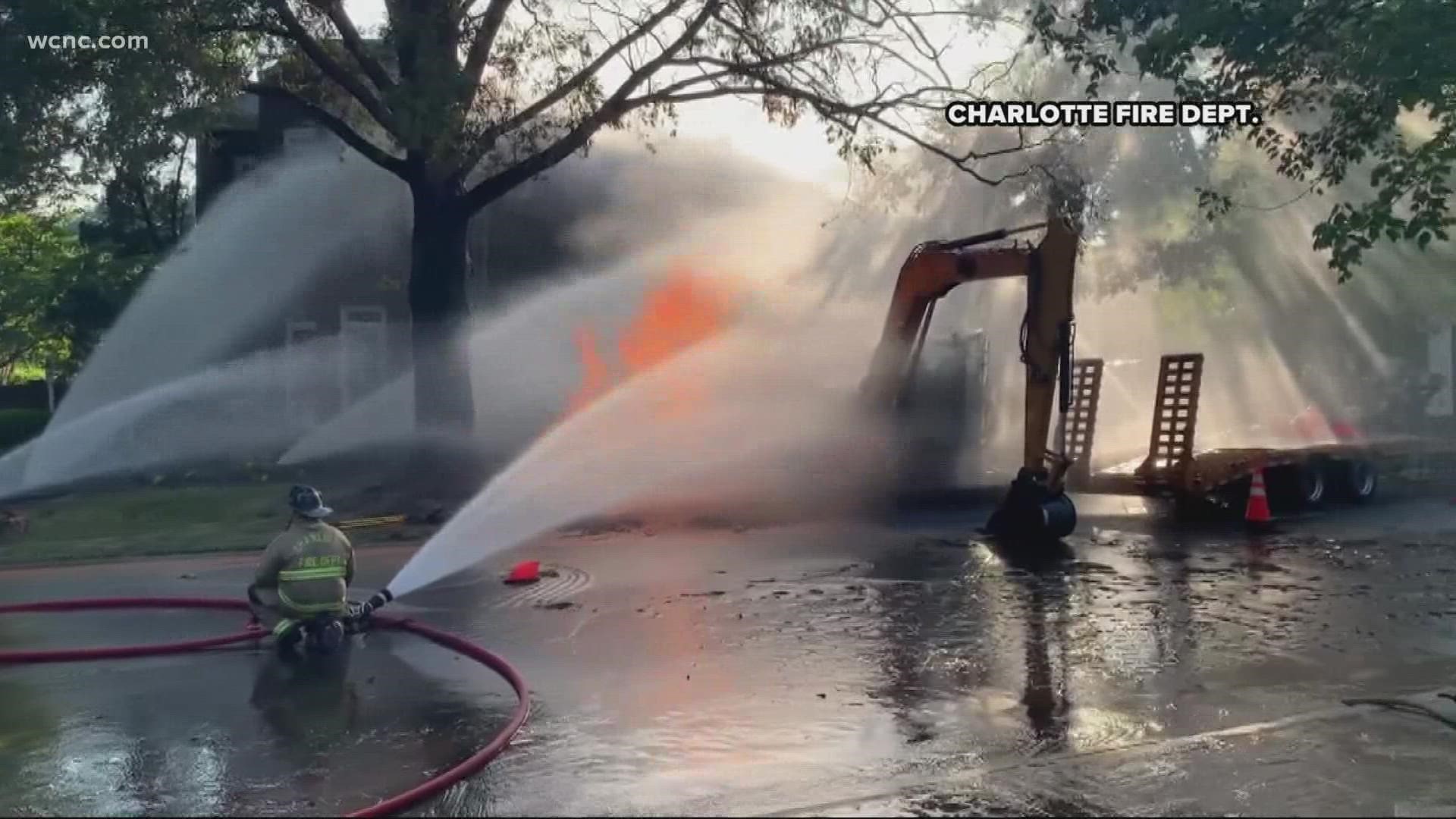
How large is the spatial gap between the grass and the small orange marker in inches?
150

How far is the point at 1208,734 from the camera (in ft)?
22.6

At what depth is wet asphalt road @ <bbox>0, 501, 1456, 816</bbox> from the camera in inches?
237

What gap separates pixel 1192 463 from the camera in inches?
672

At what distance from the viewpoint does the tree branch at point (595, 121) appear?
1694 cm

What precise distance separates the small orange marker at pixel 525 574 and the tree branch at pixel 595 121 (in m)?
7.20

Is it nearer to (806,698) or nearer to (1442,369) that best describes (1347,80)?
(806,698)

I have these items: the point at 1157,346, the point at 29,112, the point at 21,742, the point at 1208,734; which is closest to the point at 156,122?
the point at 29,112

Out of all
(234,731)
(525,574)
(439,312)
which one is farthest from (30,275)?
(234,731)

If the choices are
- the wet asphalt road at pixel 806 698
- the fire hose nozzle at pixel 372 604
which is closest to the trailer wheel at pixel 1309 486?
the wet asphalt road at pixel 806 698

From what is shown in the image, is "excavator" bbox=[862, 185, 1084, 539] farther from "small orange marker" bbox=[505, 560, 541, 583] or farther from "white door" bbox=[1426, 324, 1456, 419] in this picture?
"white door" bbox=[1426, 324, 1456, 419]

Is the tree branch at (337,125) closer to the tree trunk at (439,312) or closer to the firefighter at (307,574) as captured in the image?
the tree trunk at (439,312)

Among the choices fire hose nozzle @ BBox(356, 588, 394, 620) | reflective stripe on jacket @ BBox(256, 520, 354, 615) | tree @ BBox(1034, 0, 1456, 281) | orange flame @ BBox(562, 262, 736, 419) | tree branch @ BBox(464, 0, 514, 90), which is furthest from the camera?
orange flame @ BBox(562, 262, 736, 419)

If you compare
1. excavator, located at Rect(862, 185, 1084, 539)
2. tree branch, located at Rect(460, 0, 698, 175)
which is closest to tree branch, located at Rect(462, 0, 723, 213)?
tree branch, located at Rect(460, 0, 698, 175)

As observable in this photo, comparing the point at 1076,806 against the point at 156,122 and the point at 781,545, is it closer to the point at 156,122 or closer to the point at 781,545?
the point at 781,545
